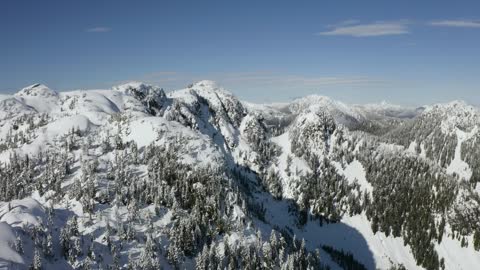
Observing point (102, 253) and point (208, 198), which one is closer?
point (102, 253)

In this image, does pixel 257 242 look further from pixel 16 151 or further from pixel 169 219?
pixel 16 151

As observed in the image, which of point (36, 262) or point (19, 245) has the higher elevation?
point (19, 245)

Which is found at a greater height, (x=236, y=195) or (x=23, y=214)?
(x=23, y=214)

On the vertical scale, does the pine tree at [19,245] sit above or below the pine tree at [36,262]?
above

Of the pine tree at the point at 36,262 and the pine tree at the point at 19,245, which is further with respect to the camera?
the pine tree at the point at 19,245

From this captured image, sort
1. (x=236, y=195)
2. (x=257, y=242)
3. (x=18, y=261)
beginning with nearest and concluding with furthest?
(x=18, y=261) → (x=257, y=242) → (x=236, y=195)

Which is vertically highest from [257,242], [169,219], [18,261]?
[18,261]

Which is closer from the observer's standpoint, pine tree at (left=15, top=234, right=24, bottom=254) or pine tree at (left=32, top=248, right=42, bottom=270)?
pine tree at (left=32, top=248, right=42, bottom=270)

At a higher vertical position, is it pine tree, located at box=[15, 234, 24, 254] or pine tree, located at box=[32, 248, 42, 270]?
pine tree, located at box=[15, 234, 24, 254]

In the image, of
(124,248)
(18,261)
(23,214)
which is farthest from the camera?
(124,248)

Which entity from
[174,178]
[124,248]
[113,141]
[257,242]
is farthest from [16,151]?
[257,242]

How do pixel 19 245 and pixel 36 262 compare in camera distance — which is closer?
pixel 36 262
